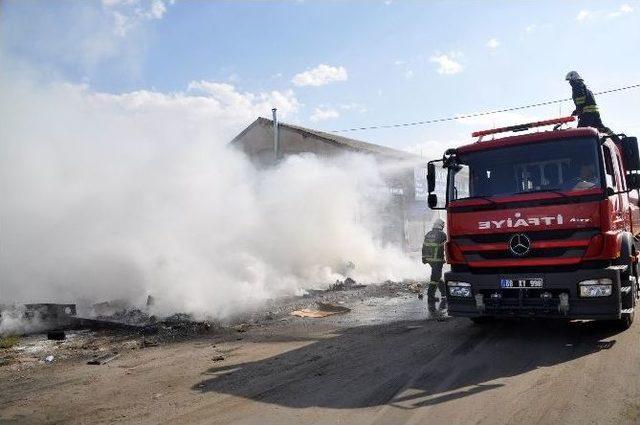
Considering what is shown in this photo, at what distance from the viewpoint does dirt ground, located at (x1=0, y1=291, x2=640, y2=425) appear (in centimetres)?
392

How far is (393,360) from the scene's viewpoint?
5.55 meters

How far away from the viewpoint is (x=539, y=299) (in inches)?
227

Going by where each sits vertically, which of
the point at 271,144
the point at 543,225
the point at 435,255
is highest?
the point at 271,144

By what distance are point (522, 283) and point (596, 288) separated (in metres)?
0.80

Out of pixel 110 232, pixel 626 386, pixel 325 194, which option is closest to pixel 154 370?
pixel 626 386

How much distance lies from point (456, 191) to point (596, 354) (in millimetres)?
2631

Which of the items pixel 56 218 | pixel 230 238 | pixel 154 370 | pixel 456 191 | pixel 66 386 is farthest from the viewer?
pixel 230 238

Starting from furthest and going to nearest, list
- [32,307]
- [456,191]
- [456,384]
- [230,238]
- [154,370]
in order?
[230,238]
[32,307]
[456,191]
[154,370]
[456,384]

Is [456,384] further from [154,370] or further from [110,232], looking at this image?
[110,232]

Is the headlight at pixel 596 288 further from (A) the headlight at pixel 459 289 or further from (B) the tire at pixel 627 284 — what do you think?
(A) the headlight at pixel 459 289

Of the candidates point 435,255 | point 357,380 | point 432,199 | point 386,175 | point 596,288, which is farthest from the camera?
point 386,175

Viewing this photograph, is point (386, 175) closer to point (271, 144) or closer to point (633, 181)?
point (271, 144)

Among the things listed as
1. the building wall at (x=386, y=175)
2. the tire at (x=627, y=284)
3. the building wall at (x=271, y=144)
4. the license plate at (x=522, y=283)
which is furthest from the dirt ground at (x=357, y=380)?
the building wall at (x=271, y=144)

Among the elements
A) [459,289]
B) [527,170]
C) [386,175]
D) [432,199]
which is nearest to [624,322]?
[459,289]
